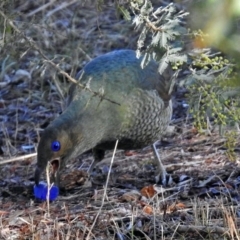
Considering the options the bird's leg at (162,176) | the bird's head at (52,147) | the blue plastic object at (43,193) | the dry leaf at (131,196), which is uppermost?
the bird's head at (52,147)

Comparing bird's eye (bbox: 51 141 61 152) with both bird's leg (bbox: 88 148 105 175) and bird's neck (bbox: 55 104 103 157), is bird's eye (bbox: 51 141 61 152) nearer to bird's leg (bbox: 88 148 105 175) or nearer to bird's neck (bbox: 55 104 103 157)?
bird's neck (bbox: 55 104 103 157)

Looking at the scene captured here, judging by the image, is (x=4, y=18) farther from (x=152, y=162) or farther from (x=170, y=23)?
(x=152, y=162)

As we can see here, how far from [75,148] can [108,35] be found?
5.16 metres

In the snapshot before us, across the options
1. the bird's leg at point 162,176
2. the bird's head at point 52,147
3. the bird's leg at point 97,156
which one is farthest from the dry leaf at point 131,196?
the bird's leg at point 97,156

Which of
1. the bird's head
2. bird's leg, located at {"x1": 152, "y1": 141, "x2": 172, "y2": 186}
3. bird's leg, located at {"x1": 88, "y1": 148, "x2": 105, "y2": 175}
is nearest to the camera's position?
the bird's head

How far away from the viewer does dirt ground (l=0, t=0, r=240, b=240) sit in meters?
4.01

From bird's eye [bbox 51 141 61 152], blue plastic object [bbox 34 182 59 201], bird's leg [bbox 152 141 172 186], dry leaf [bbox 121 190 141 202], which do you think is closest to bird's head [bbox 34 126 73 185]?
bird's eye [bbox 51 141 61 152]

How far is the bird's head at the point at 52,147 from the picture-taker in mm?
5031

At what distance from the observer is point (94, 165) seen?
616 centimetres

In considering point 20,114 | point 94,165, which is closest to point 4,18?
point 94,165

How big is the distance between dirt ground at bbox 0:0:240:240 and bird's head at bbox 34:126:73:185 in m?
0.22

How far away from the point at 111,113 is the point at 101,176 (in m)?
0.86

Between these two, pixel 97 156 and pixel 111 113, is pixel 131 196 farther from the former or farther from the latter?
pixel 97 156

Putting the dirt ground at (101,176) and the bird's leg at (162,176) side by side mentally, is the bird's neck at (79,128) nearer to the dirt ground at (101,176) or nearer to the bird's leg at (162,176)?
the dirt ground at (101,176)
